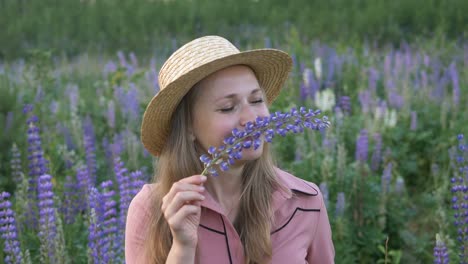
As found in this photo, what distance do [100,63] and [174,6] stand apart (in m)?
3.81

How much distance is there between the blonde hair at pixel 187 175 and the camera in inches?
79.0

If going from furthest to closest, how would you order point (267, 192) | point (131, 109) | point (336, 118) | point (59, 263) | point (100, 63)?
point (100, 63) < point (131, 109) < point (336, 118) < point (59, 263) < point (267, 192)

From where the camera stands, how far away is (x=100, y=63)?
10.0 metres

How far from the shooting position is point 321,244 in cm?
220

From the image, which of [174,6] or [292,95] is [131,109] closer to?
[292,95]

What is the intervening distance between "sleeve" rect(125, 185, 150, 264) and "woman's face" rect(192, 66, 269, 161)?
32 centimetres

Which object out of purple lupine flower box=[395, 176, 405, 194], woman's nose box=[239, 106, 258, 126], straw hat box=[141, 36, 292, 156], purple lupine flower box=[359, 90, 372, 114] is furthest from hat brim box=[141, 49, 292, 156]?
purple lupine flower box=[359, 90, 372, 114]

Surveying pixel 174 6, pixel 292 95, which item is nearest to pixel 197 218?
pixel 292 95

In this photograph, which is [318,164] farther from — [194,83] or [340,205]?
[194,83]

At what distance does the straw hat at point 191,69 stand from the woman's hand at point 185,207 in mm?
388

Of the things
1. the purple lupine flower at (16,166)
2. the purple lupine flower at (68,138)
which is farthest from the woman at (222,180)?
the purple lupine flower at (68,138)

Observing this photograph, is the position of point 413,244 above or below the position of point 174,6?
below

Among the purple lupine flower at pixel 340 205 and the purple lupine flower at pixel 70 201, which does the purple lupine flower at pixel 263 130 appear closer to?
the purple lupine flower at pixel 340 205

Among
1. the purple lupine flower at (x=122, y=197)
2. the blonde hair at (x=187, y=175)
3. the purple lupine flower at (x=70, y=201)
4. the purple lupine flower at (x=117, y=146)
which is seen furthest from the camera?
the purple lupine flower at (x=117, y=146)
